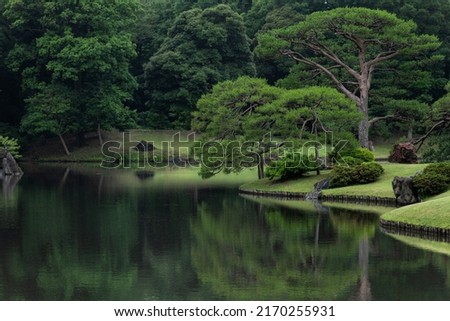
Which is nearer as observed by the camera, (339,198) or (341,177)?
(339,198)

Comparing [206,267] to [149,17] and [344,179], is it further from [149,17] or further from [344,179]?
[149,17]

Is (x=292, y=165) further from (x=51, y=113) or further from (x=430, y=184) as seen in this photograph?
(x=51, y=113)

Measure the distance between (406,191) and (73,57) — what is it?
4325 centimetres

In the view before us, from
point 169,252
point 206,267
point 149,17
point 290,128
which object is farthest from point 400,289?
point 149,17

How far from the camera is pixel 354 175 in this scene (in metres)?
42.9

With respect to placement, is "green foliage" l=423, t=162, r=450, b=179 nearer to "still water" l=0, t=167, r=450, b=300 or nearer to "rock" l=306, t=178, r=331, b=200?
"still water" l=0, t=167, r=450, b=300

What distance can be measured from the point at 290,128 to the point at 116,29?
3869cm

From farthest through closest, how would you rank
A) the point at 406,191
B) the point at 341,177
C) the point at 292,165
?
1. the point at 292,165
2. the point at 341,177
3. the point at 406,191

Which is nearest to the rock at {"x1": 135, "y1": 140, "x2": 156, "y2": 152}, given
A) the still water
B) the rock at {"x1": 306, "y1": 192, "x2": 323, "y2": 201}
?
the still water

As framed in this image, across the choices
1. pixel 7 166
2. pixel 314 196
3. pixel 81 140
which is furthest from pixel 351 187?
pixel 81 140

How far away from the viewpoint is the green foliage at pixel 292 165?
45.6 meters

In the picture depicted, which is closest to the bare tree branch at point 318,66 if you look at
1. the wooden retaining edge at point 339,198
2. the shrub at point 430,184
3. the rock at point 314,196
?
the wooden retaining edge at point 339,198

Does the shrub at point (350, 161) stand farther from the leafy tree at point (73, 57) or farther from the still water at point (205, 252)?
the leafy tree at point (73, 57)

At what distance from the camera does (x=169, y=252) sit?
1037 inches
